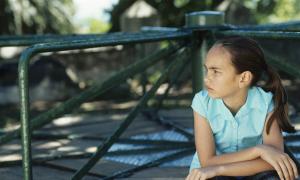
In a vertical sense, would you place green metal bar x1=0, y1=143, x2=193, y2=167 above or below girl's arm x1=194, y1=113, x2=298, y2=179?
below

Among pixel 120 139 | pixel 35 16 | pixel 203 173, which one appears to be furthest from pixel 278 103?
pixel 35 16

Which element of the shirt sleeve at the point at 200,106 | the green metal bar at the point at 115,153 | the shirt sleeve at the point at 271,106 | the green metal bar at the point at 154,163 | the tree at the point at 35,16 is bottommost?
the tree at the point at 35,16

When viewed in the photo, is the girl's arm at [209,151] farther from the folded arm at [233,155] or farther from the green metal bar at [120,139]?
the green metal bar at [120,139]

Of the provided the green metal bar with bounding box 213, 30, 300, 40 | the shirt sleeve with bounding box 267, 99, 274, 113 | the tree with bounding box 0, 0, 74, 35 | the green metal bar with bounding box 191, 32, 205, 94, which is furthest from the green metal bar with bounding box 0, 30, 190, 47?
the tree with bounding box 0, 0, 74, 35

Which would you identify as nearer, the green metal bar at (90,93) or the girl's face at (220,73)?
the girl's face at (220,73)

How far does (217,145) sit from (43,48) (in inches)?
31.0

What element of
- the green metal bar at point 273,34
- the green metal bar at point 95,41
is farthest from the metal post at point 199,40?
the green metal bar at point 273,34

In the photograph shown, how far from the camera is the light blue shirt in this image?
2.38 m

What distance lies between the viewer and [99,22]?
26.7m

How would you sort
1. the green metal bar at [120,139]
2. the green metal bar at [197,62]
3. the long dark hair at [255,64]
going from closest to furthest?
the long dark hair at [255,64] < the green metal bar at [197,62] < the green metal bar at [120,139]

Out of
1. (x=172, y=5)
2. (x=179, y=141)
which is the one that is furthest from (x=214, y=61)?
(x=172, y=5)

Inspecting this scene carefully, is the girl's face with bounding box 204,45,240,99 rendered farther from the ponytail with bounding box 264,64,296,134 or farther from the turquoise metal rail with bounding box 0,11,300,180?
the turquoise metal rail with bounding box 0,11,300,180

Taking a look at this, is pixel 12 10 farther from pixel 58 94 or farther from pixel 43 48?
pixel 43 48

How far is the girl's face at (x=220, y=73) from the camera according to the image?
7.54ft
